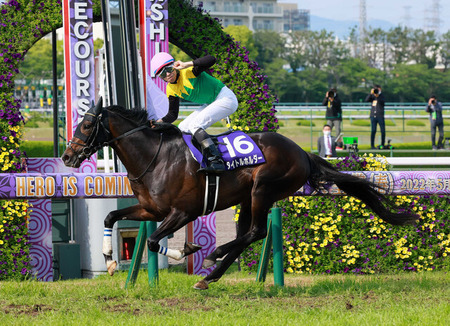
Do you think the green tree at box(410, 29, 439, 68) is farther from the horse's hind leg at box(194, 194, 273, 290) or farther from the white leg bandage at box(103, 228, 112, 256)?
the white leg bandage at box(103, 228, 112, 256)

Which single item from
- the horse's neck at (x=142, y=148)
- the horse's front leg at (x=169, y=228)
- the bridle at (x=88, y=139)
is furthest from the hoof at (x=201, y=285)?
the bridle at (x=88, y=139)

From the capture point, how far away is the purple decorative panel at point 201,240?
9.20 m

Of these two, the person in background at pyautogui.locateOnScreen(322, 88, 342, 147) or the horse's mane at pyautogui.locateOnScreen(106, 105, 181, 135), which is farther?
the person in background at pyautogui.locateOnScreen(322, 88, 342, 147)

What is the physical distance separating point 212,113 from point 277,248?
1.51 m

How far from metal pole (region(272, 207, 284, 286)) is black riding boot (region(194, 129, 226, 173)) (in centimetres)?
99

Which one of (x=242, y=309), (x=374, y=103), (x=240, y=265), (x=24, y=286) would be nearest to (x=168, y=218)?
(x=242, y=309)

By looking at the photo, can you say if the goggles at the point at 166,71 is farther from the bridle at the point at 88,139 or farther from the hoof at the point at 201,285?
the hoof at the point at 201,285

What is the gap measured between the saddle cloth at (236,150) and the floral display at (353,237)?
202 cm

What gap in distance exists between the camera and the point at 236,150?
698 centimetres

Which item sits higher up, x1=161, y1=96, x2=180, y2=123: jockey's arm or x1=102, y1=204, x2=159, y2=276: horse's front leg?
x1=161, y1=96, x2=180, y2=123: jockey's arm

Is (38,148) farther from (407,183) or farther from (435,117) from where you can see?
(407,183)

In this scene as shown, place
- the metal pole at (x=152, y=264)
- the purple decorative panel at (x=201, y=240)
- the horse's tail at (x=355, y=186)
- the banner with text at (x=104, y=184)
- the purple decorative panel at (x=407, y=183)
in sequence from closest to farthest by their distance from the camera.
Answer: the metal pole at (x=152, y=264)
the horse's tail at (x=355, y=186)
the banner with text at (x=104, y=184)
the purple decorative panel at (x=407, y=183)
the purple decorative panel at (x=201, y=240)

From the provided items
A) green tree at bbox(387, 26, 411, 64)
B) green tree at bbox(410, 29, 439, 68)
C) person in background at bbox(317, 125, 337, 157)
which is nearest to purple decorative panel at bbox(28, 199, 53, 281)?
person in background at bbox(317, 125, 337, 157)

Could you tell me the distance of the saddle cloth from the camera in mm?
6949
